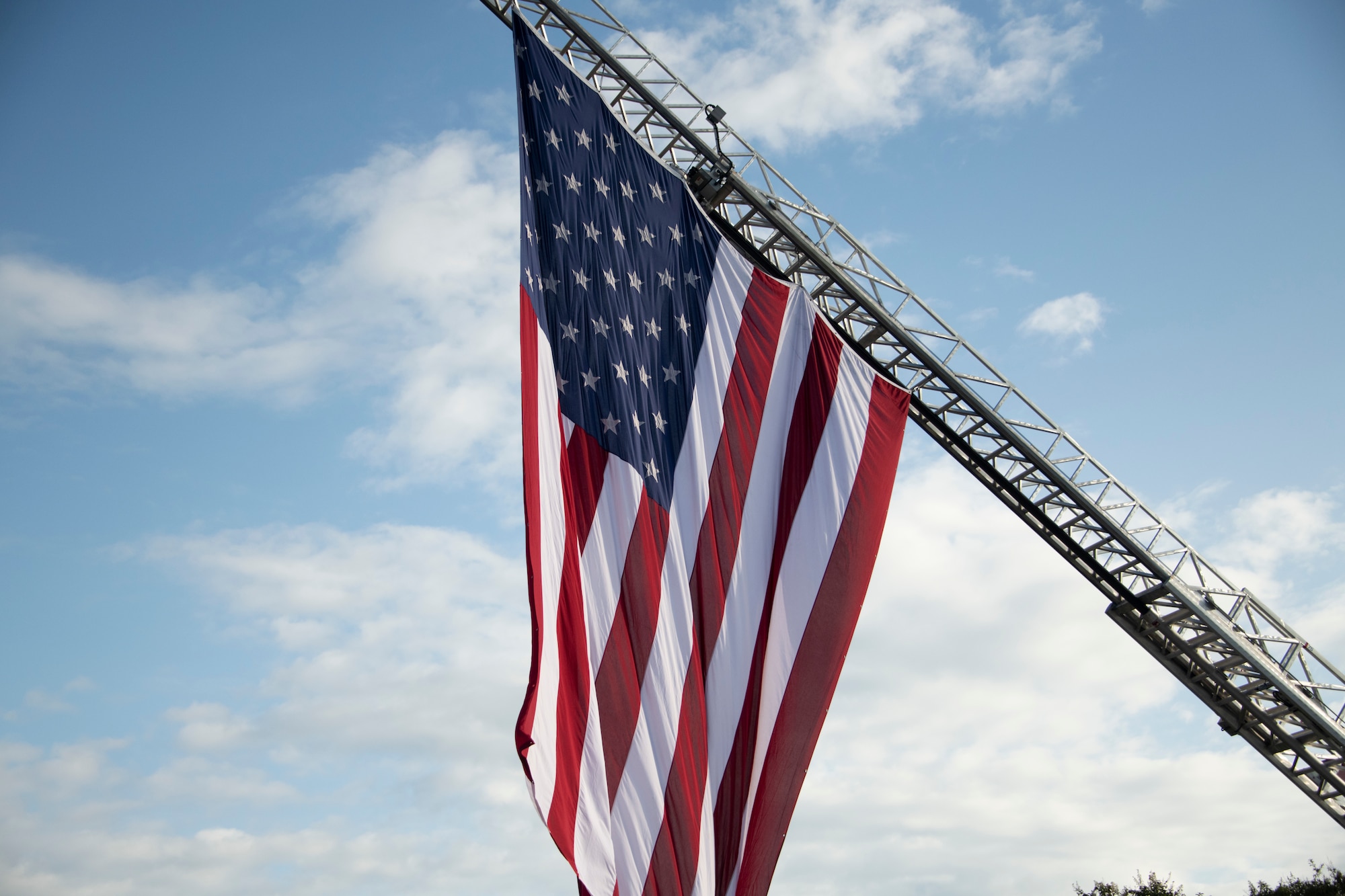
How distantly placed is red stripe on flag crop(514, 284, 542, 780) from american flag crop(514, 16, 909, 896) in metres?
0.03

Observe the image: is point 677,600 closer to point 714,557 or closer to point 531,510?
point 714,557

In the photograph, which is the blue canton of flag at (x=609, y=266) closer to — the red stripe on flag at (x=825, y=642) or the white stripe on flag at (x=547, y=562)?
the white stripe on flag at (x=547, y=562)

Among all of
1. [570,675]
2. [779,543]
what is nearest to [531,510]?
[570,675]

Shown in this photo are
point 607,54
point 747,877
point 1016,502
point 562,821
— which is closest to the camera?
point 562,821

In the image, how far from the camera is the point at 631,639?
36.7 feet

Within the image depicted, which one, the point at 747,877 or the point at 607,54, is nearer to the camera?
the point at 747,877

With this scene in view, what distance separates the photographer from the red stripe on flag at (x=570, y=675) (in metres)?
9.95

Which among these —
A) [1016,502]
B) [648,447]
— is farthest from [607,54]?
[1016,502]

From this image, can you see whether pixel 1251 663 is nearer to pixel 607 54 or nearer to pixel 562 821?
pixel 562 821

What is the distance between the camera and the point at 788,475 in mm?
12727

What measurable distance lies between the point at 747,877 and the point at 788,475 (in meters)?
4.72

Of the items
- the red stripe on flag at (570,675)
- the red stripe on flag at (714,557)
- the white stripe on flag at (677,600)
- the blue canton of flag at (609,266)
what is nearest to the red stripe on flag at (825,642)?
the red stripe on flag at (714,557)

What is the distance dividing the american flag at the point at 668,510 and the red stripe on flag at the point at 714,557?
26mm

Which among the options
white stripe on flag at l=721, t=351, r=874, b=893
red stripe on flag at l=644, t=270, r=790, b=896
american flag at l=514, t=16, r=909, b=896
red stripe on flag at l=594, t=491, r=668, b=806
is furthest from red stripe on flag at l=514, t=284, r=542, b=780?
white stripe on flag at l=721, t=351, r=874, b=893
